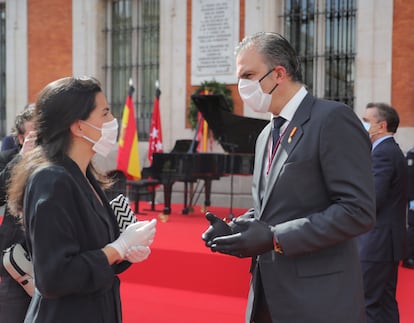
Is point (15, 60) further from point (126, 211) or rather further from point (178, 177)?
point (126, 211)

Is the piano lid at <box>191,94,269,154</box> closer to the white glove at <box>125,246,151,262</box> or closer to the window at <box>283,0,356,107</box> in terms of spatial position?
the window at <box>283,0,356,107</box>

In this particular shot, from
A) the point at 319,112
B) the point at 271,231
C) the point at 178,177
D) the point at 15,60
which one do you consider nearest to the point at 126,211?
the point at 271,231

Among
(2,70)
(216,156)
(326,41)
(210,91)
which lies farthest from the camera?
(2,70)

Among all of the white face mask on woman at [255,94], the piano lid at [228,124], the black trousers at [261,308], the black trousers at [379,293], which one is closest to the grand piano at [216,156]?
the piano lid at [228,124]

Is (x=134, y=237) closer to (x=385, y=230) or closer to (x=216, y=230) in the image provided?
(x=216, y=230)

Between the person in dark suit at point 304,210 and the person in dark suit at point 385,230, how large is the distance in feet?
5.63

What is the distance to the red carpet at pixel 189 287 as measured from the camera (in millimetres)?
4383

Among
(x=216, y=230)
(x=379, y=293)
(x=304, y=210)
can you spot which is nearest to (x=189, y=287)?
(x=379, y=293)

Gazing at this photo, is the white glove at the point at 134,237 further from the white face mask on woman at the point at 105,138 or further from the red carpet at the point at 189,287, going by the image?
the red carpet at the point at 189,287

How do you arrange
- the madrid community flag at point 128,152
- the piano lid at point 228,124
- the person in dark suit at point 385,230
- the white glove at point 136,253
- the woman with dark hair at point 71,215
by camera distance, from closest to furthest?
the woman with dark hair at point 71,215 < the white glove at point 136,253 < the person in dark suit at point 385,230 < the piano lid at point 228,124 < the madrid community flag at point 128,152

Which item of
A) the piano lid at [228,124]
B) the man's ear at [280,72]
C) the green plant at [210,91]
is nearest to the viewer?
the man's ear at [280,72]

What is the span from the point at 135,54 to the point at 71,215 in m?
9.99

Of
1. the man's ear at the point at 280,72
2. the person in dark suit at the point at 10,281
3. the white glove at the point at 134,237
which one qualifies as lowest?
the person in dark suit at the point at 10,281

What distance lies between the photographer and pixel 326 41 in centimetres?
952
